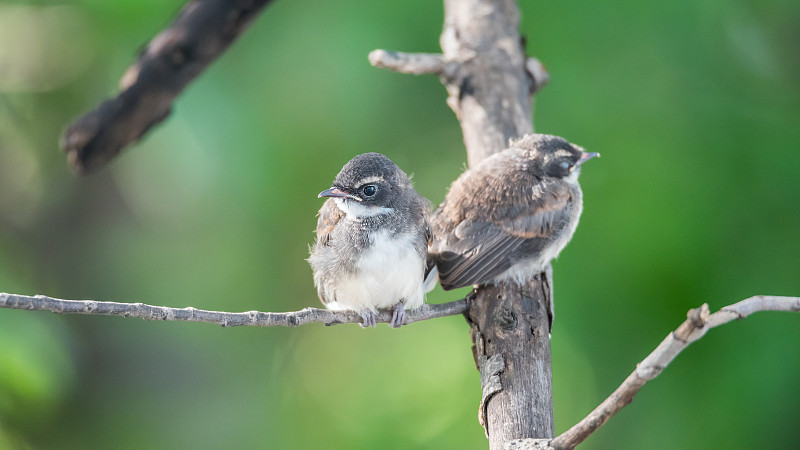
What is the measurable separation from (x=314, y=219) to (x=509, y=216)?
8.01 feet

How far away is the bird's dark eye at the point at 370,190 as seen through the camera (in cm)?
287

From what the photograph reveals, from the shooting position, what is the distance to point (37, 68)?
17.1 feet

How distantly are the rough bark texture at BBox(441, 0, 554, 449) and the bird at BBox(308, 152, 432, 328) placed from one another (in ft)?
1.07

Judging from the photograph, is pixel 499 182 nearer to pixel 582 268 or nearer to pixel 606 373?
pixel 582 268

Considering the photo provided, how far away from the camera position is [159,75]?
393cm

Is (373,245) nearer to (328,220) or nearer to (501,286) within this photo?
(328,220)

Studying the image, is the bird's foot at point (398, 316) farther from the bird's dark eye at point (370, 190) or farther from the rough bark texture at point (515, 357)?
the bird's dark eye at point (370, 190)

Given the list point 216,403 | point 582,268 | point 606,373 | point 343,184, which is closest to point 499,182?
point 343,184

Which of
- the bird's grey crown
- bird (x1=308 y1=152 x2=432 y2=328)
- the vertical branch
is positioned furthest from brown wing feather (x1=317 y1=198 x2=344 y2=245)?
the vertical branch

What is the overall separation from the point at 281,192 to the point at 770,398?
315 cm

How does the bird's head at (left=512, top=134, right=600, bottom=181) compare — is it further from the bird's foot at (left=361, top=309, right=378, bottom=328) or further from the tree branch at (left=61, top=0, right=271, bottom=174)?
the tree branch at (left=61, top=0, right=271, bottom=174)

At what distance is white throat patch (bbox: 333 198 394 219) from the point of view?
289cm

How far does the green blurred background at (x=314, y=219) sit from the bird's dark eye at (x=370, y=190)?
6.32ft

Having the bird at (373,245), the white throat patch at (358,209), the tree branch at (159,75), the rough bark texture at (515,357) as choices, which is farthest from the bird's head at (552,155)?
the tree branch at (159,75)
